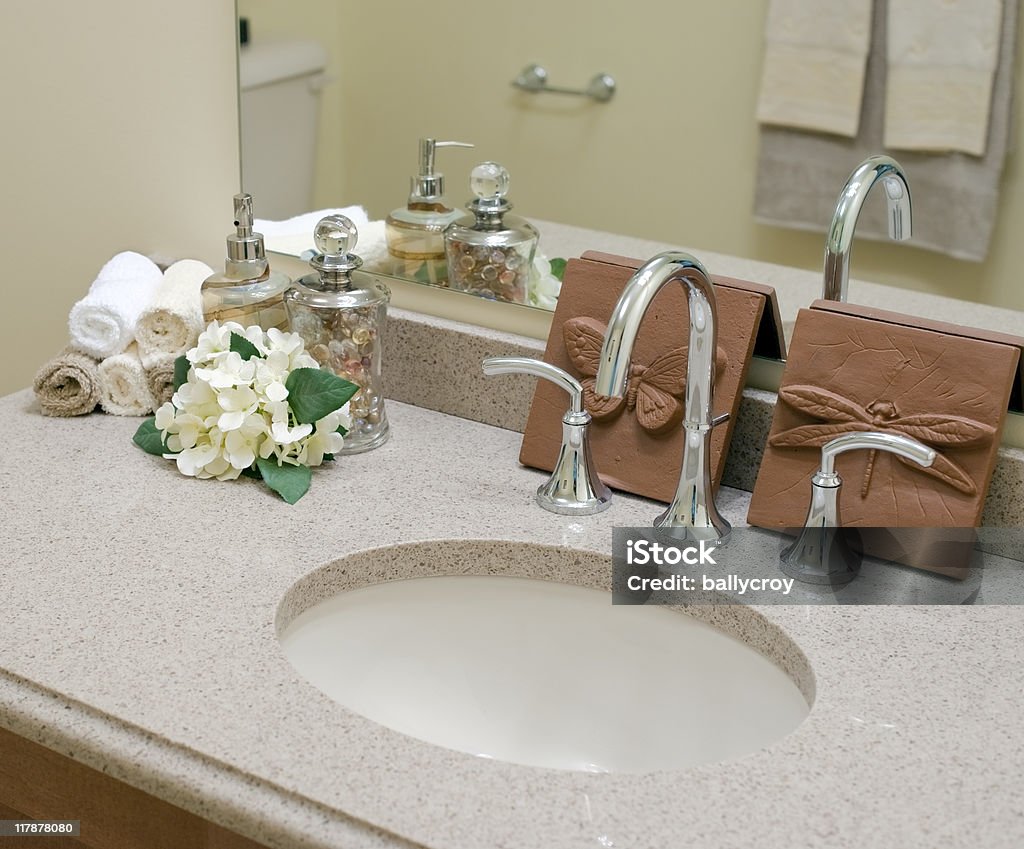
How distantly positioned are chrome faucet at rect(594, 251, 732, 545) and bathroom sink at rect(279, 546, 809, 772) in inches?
3.6

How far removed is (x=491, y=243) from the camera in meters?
1.29

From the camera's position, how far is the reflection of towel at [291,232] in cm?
141

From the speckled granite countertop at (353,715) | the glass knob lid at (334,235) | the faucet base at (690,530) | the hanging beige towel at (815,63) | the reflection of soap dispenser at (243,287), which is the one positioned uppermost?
the hanging beige towel at (815,63)

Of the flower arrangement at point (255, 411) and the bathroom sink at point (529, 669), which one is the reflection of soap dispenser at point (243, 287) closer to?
the flower arrangement at point (255, 411)

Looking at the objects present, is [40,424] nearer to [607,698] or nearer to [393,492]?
[393,492]

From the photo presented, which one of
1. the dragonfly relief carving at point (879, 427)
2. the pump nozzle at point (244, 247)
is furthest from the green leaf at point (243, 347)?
the dragonfly relief carving at point (879, 427)

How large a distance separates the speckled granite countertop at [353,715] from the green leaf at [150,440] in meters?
0.04

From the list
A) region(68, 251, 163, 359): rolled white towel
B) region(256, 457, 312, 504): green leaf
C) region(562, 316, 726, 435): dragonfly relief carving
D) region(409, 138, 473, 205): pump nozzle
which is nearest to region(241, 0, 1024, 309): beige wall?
region(409, 138, 473, 205): pump nozzle

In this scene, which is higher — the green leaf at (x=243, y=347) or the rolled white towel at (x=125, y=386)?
the green leaf at (x=243, y=347)

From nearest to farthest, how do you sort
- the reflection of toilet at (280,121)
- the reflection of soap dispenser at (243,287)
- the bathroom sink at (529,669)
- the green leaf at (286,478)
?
the bathroom sink at (529,669)
the green leaf at (286,478)
the reflection of soap dispenser at (243,287)
the reflection of toilet at (280,121)

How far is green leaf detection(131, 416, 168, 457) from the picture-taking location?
3.96 feet

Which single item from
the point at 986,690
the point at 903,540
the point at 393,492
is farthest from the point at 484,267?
the point at 986,690

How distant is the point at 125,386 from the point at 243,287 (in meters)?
0.17

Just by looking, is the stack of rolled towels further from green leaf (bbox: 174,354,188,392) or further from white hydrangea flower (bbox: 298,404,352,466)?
white hydrangea flower (bbox: 298,404,352,466)
